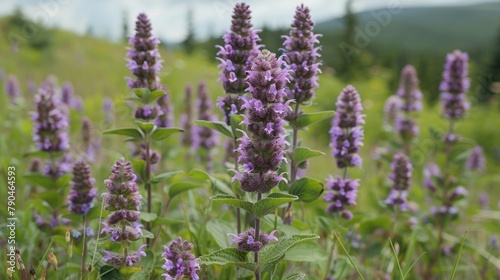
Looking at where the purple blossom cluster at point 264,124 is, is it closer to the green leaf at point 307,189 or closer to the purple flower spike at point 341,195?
the green leaf at point 307,189

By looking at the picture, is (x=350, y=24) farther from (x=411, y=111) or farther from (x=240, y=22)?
(x=240, y=22)

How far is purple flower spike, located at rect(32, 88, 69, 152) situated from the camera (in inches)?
171

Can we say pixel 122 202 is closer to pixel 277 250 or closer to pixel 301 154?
pixel 277 250

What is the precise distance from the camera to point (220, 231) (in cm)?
333

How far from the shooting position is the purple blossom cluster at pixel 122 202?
2592 millimetres

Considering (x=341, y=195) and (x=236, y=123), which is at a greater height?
(x=236, y=123)

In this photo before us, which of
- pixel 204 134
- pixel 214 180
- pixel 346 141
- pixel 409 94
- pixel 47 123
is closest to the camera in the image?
pixel 214 180

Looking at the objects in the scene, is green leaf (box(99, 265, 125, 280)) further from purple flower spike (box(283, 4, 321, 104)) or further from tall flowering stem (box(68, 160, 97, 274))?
purple flower spike (box(283, 4, 321, 104))

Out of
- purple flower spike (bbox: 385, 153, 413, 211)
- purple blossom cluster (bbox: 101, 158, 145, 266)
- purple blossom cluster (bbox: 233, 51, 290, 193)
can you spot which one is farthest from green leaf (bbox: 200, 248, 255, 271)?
purple flower spike (bbox: 385, 153, 413, 211)

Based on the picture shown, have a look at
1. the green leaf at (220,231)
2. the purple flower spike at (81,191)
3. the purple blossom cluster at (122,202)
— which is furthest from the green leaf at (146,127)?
the green leaf at (220,231)

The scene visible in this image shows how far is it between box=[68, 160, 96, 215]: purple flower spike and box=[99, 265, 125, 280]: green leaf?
768 mm

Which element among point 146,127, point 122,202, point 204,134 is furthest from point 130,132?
point 204,134

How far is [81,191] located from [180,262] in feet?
4.52

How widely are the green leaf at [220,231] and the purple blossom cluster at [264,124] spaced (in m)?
0.83
